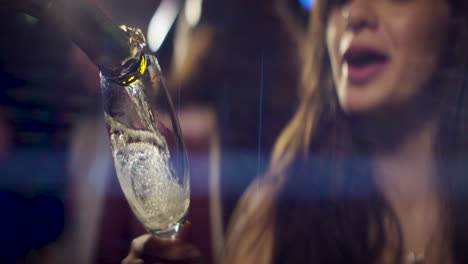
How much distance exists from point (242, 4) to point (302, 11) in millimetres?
179

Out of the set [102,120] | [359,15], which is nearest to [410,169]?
[359,15]

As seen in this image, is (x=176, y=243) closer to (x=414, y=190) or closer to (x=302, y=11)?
(x=414, y=190)

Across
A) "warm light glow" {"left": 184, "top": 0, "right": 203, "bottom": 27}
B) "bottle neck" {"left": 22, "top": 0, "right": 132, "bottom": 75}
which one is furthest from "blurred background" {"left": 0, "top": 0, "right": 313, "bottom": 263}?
"bottle neck" {"left": 22, "top": 0, "right": 132, "bottom": 75}

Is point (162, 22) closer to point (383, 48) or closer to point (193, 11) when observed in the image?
point (193, 11)

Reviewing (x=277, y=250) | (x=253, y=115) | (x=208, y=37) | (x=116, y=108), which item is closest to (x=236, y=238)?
(x=277, y=250)

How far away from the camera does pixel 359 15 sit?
0.95m

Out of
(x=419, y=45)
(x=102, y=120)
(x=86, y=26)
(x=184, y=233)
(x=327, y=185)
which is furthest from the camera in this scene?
(x=102, y=120)

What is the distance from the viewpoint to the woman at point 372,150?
→ 84 cm

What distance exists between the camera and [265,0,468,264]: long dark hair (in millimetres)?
835

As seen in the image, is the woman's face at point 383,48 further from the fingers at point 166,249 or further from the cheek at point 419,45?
the fingers at point 166,249

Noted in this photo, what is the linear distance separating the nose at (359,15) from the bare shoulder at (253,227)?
43 cm

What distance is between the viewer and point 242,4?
1.11m

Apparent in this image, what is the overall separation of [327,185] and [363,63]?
0.30 meters

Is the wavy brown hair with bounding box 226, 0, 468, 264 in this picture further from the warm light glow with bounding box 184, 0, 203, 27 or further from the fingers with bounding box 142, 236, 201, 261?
the fingers with bounding box 142, 236, 201, 261
